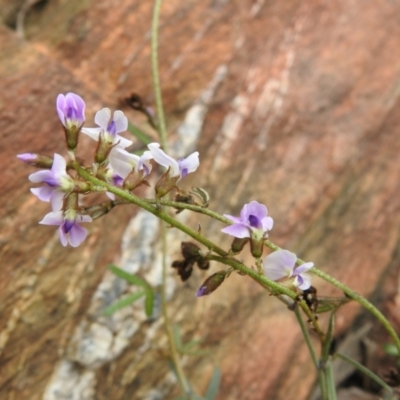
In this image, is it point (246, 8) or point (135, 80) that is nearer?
point (135, 80)

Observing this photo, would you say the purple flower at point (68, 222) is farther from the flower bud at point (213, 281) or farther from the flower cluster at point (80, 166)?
the flower bud at point (213, 281)

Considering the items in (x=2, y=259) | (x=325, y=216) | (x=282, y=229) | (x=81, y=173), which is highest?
(x=325, y=216)

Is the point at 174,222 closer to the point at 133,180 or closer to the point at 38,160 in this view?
the point at 133,180

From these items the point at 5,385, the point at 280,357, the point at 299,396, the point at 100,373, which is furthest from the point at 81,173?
the point at 299,396

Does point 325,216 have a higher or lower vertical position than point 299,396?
higher

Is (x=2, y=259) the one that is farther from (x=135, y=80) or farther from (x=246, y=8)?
(x=246, y=8)

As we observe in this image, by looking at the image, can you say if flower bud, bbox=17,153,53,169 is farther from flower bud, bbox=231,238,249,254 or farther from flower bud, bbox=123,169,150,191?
flower bud, bbox=231,238,249,254

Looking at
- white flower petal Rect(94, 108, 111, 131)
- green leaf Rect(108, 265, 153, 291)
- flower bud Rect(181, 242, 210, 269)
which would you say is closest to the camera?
white flower petal Rect(94, 108, 111, 131)

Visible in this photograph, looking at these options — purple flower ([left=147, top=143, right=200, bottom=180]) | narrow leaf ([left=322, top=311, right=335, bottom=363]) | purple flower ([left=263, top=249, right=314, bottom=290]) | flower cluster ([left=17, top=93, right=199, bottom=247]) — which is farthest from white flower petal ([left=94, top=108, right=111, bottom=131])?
narrow leaf ([left=322, top=311, right=335, bottom=363])
